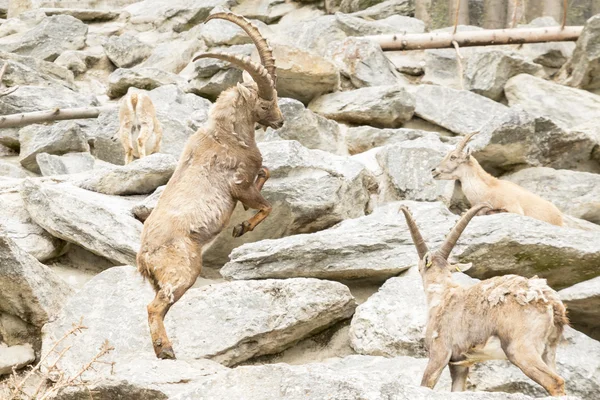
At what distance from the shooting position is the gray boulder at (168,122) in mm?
12406

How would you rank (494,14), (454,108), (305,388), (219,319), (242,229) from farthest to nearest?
(494,14)
(454,108)
(242,229)
(219,319)
(305,388)

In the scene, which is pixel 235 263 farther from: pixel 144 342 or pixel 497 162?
pixel 497 162

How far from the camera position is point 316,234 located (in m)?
7.63

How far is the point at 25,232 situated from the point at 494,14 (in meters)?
12.9

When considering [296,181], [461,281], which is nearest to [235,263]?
[296,181]

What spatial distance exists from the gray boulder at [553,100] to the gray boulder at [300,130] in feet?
11.1

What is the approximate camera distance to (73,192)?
859 cm

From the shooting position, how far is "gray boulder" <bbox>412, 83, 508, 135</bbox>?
12.7 metres

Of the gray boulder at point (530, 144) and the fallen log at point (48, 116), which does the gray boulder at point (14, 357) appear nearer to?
the gray boulder at point (530, 144)

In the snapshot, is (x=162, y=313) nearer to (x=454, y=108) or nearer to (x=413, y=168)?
(x=413, y=168)

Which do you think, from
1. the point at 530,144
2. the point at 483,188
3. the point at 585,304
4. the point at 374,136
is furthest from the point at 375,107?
the point at 585,304

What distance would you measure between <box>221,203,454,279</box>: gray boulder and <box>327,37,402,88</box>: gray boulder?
→ 6729mm

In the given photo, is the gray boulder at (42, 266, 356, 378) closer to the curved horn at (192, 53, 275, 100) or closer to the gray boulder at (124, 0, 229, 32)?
the curved horn at (192, 53, 275, 100)

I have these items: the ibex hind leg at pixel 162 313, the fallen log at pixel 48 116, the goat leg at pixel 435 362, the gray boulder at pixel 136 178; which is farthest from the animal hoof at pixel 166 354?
the fallen log at pixel 48 116
